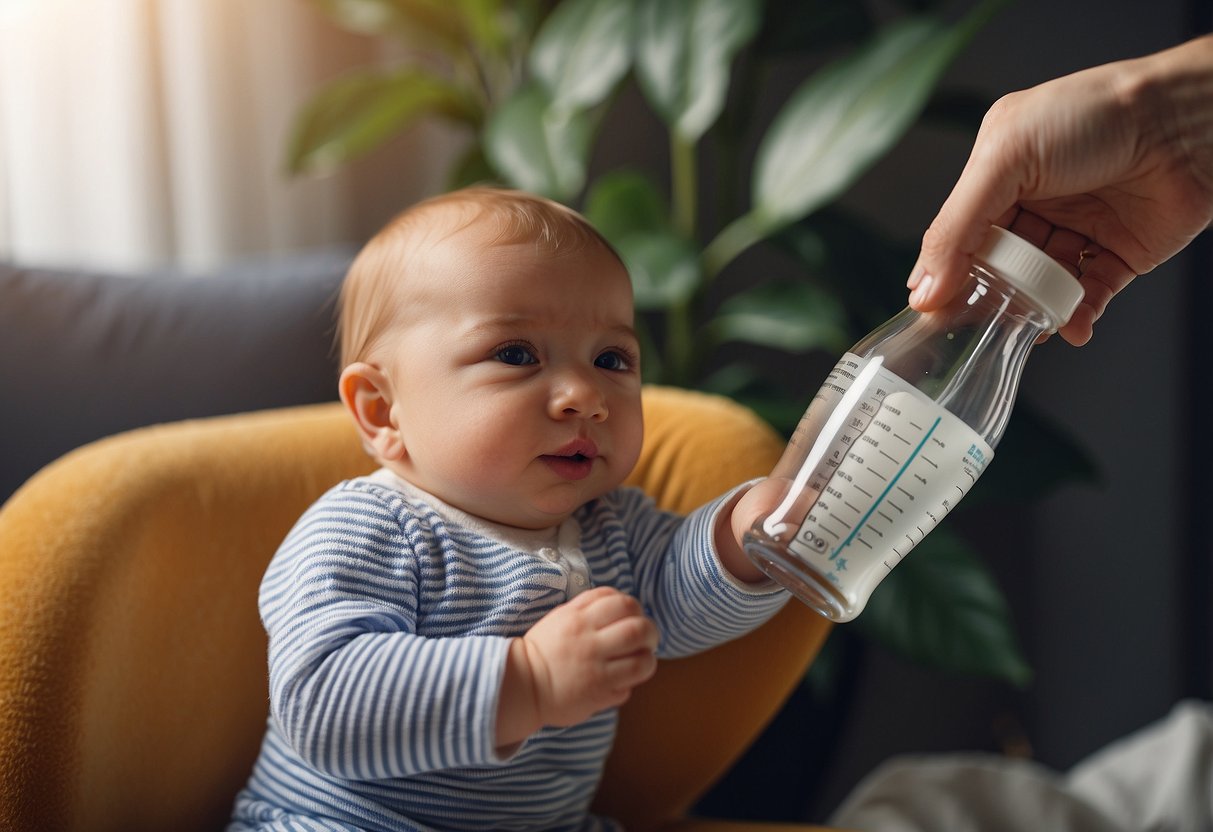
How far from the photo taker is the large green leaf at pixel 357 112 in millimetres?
1545

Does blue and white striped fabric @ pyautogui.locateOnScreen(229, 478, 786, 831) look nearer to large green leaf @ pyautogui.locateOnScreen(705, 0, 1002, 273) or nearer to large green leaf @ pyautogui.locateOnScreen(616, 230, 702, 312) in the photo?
large green leaf @ pyautogui.locateOnScreen(616, 230, 702, 312)

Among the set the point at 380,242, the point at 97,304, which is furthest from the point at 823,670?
the point at 97,304

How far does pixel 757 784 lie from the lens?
58.1 inches

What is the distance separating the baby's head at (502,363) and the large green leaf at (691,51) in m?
0.54

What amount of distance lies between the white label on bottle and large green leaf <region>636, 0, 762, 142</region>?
0.74 metres

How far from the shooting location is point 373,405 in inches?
31.9

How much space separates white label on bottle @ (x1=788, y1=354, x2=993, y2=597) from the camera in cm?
62

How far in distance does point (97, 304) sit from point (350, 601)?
2.36ft

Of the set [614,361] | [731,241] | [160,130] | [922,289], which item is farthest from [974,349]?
[160,130]

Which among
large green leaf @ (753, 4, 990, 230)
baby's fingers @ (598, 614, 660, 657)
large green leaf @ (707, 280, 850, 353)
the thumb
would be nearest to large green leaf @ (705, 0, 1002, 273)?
large green leaf @ (753, 4, 990, 230)

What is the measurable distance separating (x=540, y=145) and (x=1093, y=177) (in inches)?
32.2

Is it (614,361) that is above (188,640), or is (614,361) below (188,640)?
above

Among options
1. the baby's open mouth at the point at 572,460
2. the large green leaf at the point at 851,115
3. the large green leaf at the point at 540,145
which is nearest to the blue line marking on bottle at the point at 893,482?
the baby's open mouth at the point at 572,460

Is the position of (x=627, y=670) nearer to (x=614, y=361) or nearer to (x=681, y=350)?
(x=614, y=361)
